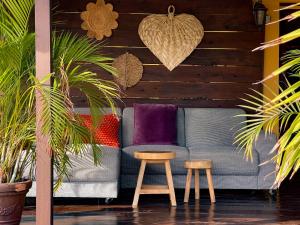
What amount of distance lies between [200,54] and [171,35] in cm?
39

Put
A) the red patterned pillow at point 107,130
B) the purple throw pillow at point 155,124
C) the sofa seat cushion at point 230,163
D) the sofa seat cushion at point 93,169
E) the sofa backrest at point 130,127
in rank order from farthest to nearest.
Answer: the sofa backrest at point 130,127, the purple throw pillow at point 155,124, the red patterned pillow at point 107,130, the sofa seat cushion at point 230,163, the sofa seat cushion at point 93,169

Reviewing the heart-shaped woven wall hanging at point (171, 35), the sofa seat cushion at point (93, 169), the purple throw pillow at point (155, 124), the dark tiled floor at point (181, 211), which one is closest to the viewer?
the dark tiled floor at point (181, 211)

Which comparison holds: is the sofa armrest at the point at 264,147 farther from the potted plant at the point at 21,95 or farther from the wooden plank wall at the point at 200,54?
the potted plant at the point at 21,95

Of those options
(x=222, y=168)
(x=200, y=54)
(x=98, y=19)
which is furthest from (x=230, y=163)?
(x=98, y=19)

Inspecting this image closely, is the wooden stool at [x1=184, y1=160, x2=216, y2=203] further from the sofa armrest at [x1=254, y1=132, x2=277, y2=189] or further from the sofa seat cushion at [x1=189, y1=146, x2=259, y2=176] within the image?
the sofa armrest at [x1=254, y1=132, x2=277, y2=189]

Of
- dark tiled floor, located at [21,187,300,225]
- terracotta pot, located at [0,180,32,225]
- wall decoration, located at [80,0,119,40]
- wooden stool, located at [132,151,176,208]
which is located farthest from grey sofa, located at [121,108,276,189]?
terracotta pot, located at [0,180,32,225]

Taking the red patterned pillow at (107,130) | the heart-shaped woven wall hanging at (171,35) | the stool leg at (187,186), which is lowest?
the stool leg at (187,186)

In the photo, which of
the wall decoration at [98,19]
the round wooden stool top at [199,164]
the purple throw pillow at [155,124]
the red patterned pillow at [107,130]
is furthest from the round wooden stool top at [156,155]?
the wall decoration at [98,19]

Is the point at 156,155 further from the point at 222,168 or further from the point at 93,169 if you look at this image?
the point at 222,168

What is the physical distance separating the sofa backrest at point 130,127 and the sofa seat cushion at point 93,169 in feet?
3.31

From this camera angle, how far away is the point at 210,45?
6.00 m

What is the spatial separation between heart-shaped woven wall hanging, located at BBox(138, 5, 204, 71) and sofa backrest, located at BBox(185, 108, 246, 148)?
2.12 ft

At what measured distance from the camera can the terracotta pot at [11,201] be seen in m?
3.18

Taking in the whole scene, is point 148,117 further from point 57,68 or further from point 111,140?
point 57,68
